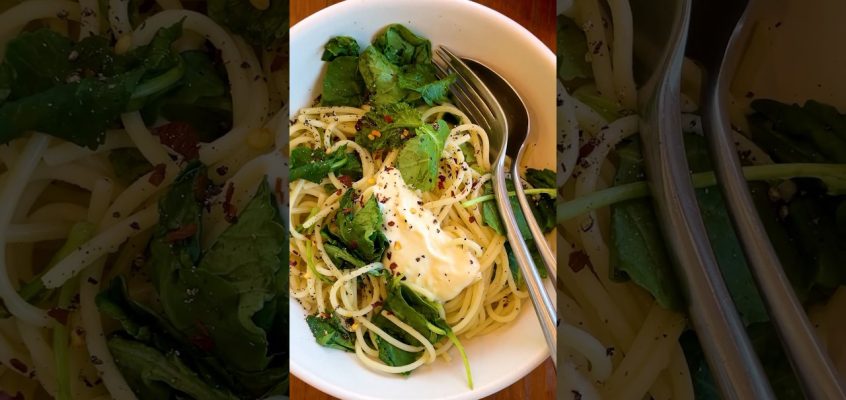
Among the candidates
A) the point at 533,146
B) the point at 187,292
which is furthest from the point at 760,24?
the point at 533,146

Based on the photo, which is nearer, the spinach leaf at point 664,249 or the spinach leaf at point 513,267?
the spinach leaf at point 664,249

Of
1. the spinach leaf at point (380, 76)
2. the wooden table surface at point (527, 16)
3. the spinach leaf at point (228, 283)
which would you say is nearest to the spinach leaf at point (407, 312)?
the wooden table surface at point (527, 16)

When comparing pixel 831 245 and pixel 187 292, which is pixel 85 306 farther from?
pixel 831 245

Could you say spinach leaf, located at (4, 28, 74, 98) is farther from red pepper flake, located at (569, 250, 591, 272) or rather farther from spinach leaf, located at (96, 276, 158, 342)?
red pepper flake, located at (569, 250, 591, 272)

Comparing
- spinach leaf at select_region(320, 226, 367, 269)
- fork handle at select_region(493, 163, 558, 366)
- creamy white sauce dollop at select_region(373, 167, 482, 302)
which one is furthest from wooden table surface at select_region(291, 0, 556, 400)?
spinach leaf at select_region(320, 226, 367, 269)

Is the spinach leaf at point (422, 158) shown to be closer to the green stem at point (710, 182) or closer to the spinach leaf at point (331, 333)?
the spinach leaf at point (331, 333)

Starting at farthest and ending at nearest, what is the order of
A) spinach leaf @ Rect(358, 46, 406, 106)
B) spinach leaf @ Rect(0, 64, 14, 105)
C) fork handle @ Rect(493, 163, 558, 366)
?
1. spinach leaf @ Rect(358, 46, 406, 106)
2. fork handle @ Rect(493, 163, 558, 366)
3. spinach leaf @ Rect(0, 64, 14, 105)
